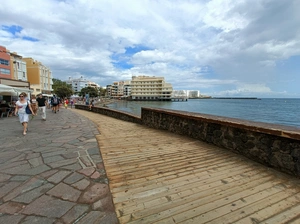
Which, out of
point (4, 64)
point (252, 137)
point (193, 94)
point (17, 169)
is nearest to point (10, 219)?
point (17, 169)

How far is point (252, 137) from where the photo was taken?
120 inches

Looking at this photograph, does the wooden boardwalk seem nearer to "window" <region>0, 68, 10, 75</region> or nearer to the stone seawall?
the stone seawall

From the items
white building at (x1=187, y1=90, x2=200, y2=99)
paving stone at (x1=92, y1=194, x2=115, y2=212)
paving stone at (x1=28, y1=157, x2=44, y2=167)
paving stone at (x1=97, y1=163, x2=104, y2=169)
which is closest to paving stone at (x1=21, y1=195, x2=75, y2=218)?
paving stone at (x1=92, y1=194, x2=115, y2=212)

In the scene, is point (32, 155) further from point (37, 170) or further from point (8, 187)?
point (8, 187)

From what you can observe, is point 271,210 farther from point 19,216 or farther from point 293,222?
point 19,216

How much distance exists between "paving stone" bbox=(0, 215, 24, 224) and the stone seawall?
3506 millimetres

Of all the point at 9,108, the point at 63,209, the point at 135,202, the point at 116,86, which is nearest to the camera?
the point at 63,209

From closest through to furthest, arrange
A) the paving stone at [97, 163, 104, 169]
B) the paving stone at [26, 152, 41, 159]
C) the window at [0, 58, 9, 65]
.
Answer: the paving stone at [97, 163, 104, 169] < the paving stone at [26, 152, 41, 159] < the window at [0, 58, 9, 65]

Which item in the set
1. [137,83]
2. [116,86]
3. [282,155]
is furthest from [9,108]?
[116,86]

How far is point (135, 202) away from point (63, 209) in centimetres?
74

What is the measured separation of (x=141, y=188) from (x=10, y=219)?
1.33 metres

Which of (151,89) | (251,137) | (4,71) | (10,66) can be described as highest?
(10,66)

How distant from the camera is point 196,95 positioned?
19150 centimetres

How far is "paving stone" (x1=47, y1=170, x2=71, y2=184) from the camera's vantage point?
2188mm
